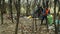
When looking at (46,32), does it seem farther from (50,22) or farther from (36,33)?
(50,22)

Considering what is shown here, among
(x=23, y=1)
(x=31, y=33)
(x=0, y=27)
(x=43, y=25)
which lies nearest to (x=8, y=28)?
(x=0, y=27)

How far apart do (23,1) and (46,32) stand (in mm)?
11648

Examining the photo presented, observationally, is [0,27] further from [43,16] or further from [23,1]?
[23,1]

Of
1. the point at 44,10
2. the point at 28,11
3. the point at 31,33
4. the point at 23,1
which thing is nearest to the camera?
the point at 31,33

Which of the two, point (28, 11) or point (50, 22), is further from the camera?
point (28, 11)

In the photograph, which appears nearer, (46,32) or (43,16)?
(46,32)

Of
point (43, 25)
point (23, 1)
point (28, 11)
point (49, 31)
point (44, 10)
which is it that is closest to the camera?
point (49, 31)

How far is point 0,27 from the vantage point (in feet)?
44.2

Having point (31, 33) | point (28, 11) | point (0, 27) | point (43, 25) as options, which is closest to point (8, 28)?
point (0, 27)

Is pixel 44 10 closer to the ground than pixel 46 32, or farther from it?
farther from it

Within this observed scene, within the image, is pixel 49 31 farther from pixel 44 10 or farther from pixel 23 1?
pixel 23 1

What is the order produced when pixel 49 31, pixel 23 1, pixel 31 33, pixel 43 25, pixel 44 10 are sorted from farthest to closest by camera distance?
pixel 23 1 → pixel 43 25 → pixel 44 10 → pixel 49 31 → pixel 31 33

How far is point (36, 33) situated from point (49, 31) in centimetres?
119

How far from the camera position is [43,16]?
14664 millimetres
